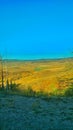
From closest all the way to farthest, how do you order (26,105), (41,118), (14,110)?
(41,118) → (14,110) → (26,105)

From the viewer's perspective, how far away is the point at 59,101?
33.0 meters

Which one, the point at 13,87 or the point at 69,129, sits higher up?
the point at 13,87

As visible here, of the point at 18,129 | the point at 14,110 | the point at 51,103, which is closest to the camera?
the point at 18,129

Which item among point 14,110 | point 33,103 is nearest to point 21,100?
point 33,103

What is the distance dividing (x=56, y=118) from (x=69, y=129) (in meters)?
6.02

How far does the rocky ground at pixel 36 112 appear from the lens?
21.6 m

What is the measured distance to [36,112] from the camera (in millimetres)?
26859

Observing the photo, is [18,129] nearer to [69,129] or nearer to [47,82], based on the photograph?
[69,129]

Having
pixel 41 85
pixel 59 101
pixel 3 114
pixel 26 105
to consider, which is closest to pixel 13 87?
pixel 59 101

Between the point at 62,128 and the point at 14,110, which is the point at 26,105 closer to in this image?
the point at 14,110

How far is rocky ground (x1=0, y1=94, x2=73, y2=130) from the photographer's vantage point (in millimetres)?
21609

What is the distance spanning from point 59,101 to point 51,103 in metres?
1.44

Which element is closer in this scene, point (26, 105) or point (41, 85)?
point (26, 105)

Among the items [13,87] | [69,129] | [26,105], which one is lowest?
[69,129]
